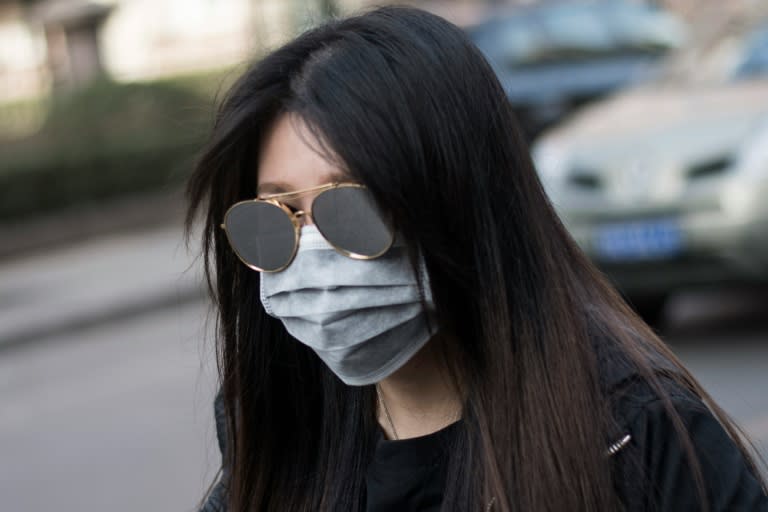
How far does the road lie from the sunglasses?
8.16 feet

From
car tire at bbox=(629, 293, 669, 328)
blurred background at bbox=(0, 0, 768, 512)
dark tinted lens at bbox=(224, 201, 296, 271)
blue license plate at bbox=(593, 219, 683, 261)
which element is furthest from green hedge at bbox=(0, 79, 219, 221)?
dark tinted lens at bbox=(224, 201, 296, 271)

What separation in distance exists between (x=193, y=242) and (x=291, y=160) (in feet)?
1.54

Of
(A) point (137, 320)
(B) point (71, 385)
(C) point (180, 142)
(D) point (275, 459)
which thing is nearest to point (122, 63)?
(C) point (180, 142)

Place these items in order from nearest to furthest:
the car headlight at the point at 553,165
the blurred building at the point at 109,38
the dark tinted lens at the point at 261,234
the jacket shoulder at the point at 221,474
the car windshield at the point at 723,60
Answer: the dark tinted lens at the point at 261,234 < the jacket shoulder at the point at 221,474 < the car headlight at the point at 553,165 < the car windshield at the point at 723,60 < the blurred building at the point at 109,38

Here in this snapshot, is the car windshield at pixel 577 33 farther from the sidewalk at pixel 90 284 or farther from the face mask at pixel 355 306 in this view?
the face mask at pixel 355 306

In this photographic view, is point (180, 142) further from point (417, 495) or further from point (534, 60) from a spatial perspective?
point (417, 495)

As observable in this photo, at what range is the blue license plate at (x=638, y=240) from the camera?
607 cm

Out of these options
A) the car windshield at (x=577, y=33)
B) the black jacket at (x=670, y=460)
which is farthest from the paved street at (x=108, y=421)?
the car windshield at (x=577, y=33)

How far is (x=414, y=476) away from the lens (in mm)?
1717

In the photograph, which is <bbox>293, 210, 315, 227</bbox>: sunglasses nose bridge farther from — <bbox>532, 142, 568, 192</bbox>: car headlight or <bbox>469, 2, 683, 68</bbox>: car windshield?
<bbox>469, 2, 683, 68</bbox>: car windshield

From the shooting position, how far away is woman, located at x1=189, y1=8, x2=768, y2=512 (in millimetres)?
1520

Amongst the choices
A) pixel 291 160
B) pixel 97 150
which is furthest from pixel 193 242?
pixel 97 150

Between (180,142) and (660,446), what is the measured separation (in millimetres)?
14906

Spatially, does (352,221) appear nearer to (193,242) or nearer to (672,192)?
(193,242)
